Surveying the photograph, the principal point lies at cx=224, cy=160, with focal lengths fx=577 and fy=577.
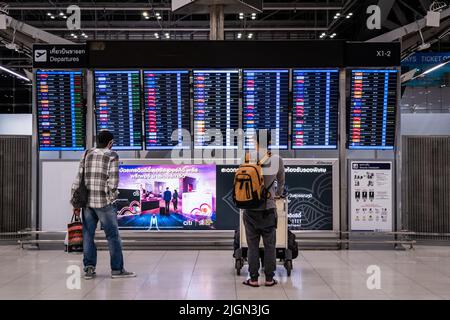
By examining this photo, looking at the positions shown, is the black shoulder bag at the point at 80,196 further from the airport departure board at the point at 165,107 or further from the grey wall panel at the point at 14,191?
the grey wall panel at the point at 14,191

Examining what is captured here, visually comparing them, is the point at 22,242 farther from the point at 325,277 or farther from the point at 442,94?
the point at 442,94

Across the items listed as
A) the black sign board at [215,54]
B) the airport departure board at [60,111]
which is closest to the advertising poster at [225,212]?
the black sign board at [215,54]

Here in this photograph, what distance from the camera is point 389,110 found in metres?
9.47

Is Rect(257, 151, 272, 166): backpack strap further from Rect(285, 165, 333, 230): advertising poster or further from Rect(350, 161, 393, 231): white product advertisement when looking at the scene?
Rect(350, 161, 393, 231): white product advertisement

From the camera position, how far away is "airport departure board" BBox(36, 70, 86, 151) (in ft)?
31.0

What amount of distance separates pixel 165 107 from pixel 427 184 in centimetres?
479

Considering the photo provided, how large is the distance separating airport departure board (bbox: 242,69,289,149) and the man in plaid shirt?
318cm

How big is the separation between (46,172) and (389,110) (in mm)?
5698

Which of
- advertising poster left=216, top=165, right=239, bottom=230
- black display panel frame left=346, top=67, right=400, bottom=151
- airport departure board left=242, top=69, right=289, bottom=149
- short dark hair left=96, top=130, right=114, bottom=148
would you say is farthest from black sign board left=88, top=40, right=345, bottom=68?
short dark hair left=96, top=130, right=114, bottom=148

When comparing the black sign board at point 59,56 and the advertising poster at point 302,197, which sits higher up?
the black sign board at point 59,56

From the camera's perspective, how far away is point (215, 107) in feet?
A: 31.0

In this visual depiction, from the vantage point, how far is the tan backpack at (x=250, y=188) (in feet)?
20.2

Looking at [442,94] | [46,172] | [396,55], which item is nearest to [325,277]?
[396,55]

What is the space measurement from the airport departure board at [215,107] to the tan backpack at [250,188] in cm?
321
